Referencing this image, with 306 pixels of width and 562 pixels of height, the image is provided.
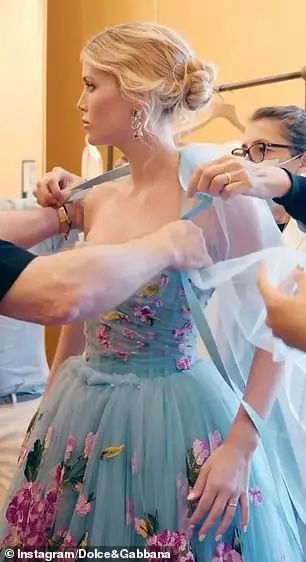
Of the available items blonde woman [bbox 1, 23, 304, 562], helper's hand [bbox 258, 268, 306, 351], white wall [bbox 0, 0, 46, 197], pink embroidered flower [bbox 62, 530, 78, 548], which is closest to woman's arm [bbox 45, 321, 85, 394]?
blonde woman [bbox 1, 23, 304, 562]

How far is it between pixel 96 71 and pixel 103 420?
0.50 meters

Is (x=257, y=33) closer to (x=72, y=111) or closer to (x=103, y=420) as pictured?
(x=72, y=111)

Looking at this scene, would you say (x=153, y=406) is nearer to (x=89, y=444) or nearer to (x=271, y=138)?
(x=89, y=444)

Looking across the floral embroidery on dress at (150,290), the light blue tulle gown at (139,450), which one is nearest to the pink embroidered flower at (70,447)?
the light blue tulle gown at (139,450)

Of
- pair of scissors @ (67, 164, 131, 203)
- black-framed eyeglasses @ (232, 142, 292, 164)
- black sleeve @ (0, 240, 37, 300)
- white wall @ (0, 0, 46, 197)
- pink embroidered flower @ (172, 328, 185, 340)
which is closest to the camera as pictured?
black sleeve @ (0, 240, 37, 300)

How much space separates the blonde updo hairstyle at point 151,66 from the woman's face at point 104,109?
1 cm

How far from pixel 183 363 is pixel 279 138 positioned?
671mm

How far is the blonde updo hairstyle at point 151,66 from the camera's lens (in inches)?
40.4

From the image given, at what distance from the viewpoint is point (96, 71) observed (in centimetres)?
105

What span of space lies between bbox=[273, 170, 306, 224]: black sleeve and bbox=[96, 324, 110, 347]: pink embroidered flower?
0.32 m

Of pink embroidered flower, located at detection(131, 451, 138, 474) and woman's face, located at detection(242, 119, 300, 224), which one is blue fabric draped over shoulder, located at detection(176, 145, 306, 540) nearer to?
pink embroidered flower, located at detection(131, 451, 138, 474)

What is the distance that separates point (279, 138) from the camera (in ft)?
4.96

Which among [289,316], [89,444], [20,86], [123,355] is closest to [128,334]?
[123,355]

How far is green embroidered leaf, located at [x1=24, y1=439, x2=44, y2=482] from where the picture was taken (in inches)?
40.8
